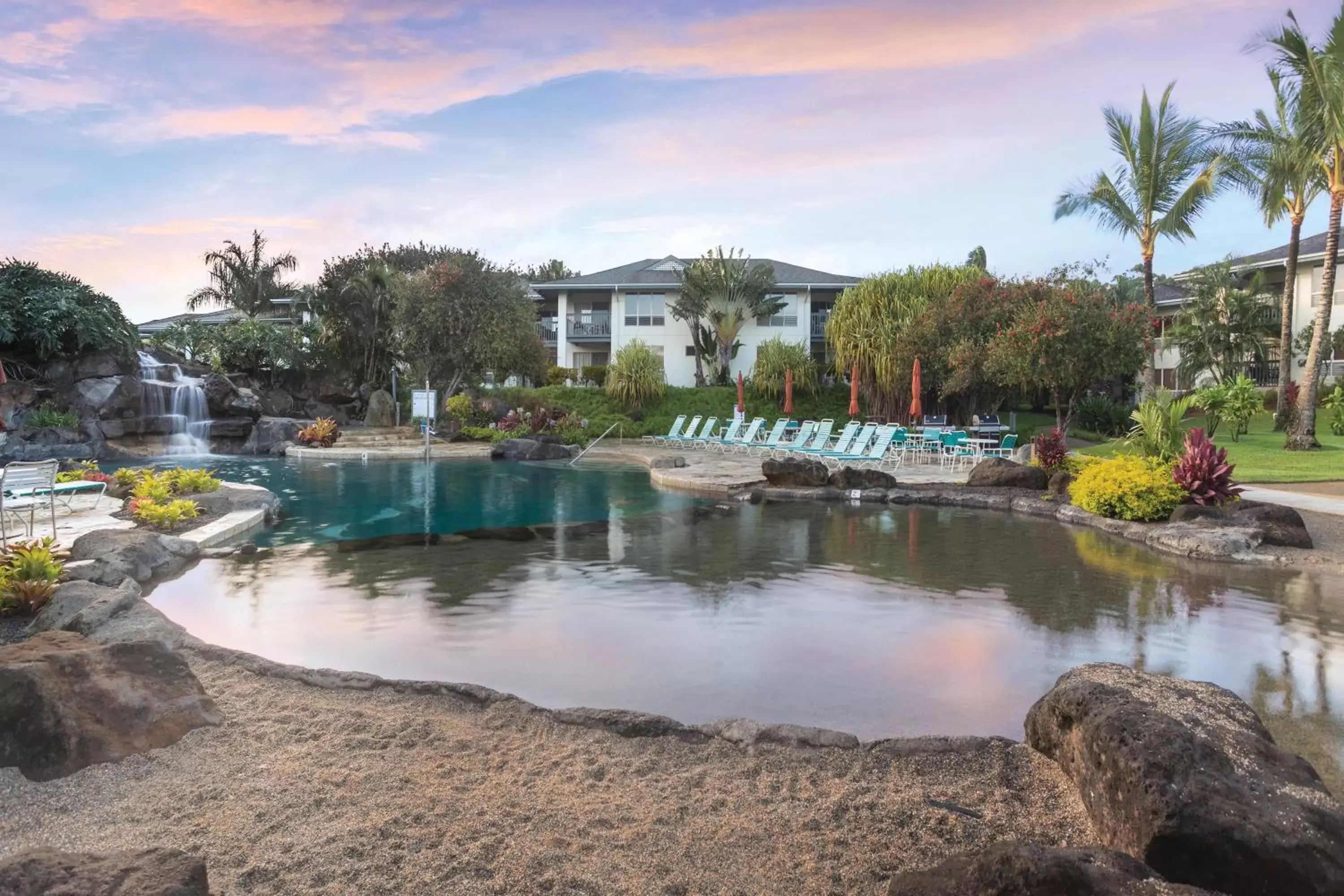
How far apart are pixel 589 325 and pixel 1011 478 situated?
84.1 feet

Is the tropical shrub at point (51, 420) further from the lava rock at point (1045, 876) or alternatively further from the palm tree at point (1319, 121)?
the palm tree at point (1319, 121)

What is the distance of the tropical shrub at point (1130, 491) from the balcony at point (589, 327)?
26.7m

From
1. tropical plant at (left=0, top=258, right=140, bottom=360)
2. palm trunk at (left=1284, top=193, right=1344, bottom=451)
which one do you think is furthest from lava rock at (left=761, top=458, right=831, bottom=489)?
tropical plant at (left=0, top=258, right=140, bottom=360)

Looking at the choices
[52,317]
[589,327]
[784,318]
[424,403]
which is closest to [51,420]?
[52,317]

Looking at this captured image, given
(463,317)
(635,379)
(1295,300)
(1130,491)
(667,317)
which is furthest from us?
(667,317)

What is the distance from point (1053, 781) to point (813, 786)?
1.01m

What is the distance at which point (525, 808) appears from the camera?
135 inches

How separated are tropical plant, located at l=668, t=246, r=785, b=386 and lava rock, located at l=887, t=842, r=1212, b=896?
31.1 m

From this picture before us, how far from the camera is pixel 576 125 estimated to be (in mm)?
15977

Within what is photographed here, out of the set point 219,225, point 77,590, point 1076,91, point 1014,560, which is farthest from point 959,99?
point 219,225

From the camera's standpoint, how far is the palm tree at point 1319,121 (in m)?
16.3

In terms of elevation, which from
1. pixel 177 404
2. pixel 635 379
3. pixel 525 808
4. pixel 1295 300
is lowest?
pixel 525 808

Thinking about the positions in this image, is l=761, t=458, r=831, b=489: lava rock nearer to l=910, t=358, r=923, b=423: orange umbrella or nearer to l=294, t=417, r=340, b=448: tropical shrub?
l=910, t=358, r=923, b=423: orange umbrella

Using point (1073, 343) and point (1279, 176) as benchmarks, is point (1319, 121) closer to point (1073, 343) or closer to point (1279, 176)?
point (1279, 176)
